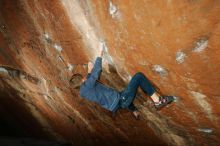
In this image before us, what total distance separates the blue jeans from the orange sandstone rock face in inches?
4.3

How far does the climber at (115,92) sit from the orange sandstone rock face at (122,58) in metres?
0.11

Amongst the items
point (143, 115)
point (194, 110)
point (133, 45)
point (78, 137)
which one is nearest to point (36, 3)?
point (133, 45)

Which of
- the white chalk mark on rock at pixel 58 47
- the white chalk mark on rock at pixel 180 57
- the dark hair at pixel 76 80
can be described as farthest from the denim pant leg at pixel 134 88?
the white chalk mark on rock at pixel 58 47

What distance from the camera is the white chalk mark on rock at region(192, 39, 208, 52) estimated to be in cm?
326

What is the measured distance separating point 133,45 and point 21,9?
2138mm

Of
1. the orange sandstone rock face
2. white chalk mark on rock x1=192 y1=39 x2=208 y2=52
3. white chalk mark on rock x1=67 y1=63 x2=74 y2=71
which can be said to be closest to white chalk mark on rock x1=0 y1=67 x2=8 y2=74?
the orange sandstone rock face

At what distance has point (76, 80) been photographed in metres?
5.33

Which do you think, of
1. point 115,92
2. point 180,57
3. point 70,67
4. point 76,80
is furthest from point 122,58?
point 76,80

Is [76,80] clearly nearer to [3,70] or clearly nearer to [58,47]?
[58,47]

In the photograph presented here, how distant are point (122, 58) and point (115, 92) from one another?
74 cm

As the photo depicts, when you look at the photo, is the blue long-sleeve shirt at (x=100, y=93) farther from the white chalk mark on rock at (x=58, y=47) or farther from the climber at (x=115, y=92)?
the white chalk mark on rock at (x=58, y=47)

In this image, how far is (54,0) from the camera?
14.1 ft

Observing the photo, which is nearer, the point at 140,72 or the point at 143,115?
→ the point at 140,72

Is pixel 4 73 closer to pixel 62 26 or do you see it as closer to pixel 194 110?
pixel 62 26
